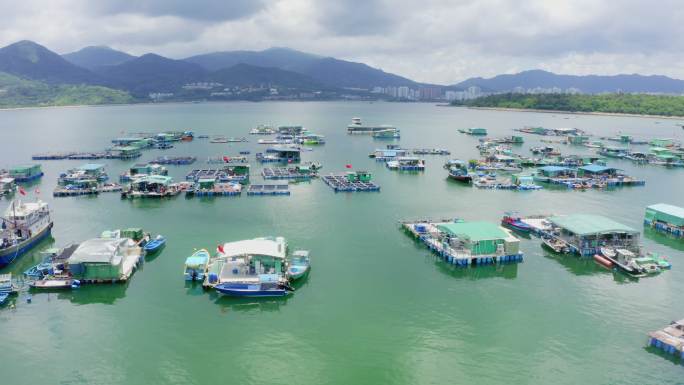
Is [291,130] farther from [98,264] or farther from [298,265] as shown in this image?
[98,264]

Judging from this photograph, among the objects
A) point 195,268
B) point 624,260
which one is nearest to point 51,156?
point 195,268

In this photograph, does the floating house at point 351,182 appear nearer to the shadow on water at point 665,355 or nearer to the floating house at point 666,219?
the floating house at point 666,219

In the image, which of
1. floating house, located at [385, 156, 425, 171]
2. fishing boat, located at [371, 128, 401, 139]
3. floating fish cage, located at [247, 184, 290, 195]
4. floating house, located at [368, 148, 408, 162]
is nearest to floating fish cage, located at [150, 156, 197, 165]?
floating fish cage, located at [247, 184, 290, 195]

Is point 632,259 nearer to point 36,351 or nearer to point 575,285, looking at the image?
point 575,285

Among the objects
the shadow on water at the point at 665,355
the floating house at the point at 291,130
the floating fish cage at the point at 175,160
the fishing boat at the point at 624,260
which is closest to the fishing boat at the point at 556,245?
the fishing boat at the point at 624,260

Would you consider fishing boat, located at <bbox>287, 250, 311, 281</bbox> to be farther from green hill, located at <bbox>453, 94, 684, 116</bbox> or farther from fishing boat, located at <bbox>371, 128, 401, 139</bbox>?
green hill, located at <bbox>453, 94, 684, 116</bbox>
